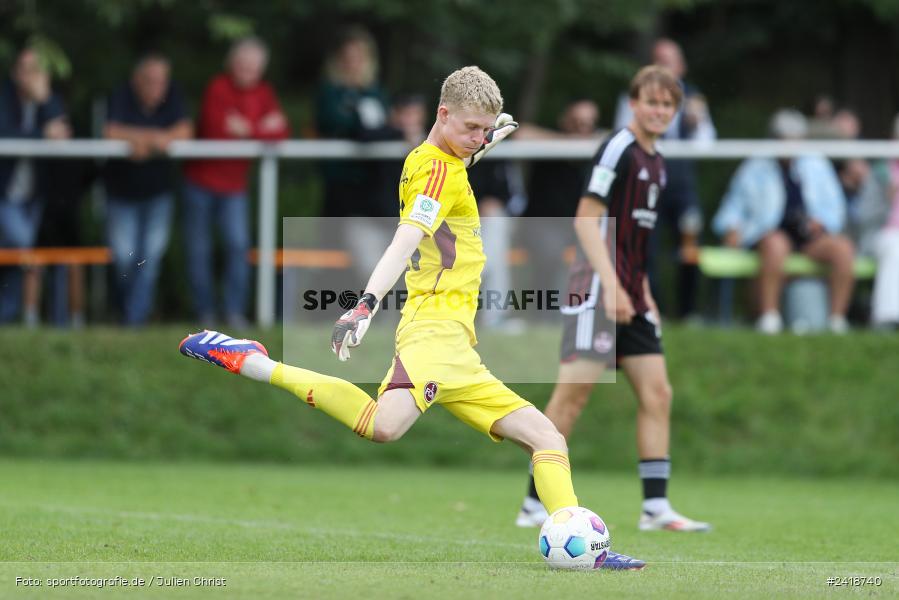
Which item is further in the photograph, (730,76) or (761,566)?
(730,76)

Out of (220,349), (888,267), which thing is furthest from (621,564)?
(888,267)

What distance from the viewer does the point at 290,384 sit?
7.47 m

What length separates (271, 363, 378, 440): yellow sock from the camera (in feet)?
24.1

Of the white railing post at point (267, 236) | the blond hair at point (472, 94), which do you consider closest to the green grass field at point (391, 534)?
the white railing post at point (267, 236)

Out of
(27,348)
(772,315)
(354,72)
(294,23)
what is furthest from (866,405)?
(294,23)

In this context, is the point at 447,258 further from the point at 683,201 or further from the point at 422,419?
the point at 683,201

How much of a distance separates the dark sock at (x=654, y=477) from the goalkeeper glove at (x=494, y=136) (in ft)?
8.83

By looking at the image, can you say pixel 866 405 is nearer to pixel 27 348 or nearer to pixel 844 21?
pixel 27 348

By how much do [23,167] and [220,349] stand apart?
7733 mm

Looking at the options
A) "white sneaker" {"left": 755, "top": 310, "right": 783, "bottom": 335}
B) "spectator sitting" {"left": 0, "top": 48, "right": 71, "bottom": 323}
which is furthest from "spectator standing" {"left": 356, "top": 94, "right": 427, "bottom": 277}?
"white sneaker" {"left": 755, "top": 310, "right": 783, "bottom": 335}

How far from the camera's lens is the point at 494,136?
7.79 meters

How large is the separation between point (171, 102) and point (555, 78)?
8976 millimetres

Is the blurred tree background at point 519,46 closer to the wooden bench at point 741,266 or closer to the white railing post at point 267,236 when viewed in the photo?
the white railing post at point 267,236

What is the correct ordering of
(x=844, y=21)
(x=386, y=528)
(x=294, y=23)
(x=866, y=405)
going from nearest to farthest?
1. (x=386, y=528)
2. (x=866, y=405)
3. (x=294, y=23)
4. (x=844, y=21)
